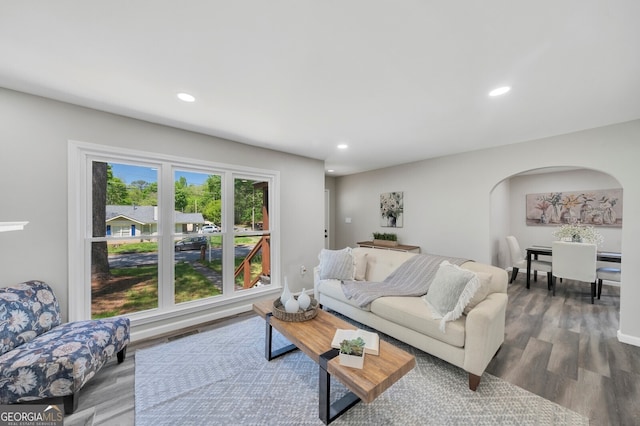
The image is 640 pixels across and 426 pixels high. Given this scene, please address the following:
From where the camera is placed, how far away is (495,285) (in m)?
2.37

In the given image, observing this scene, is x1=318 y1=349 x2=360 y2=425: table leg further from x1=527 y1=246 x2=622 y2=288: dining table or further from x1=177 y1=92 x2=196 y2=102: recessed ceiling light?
x1=527 y1=246 x2=622 y2=288: dining table

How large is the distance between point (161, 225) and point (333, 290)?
227cm

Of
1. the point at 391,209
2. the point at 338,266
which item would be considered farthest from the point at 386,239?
the point at 338,266

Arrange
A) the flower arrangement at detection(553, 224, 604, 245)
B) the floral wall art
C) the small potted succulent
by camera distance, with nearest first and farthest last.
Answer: the small potted succulent < the flower arrangement at detection(553, 224, 604, 245) < the floral wall art

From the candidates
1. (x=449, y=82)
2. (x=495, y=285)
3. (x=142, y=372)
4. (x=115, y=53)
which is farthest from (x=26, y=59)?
(x=495, y=285)

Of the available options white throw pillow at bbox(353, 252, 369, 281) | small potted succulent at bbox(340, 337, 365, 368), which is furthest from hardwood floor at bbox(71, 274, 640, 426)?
white throw pillow at bbox(353, 252, 369, 281)

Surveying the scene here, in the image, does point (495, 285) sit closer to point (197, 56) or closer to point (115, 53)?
point (197, 56)

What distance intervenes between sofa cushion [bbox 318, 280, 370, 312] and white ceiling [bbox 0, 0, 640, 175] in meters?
2.02

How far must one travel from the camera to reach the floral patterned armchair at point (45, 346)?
153cm

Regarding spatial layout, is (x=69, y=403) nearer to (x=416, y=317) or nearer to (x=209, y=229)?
(x=209, y=229)

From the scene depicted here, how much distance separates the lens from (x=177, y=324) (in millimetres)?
2932

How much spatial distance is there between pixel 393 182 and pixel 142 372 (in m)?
4.86

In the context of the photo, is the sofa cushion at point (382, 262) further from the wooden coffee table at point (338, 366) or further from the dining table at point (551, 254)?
the dining table at point (551, 254)

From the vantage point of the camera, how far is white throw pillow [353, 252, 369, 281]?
3.42 metres
